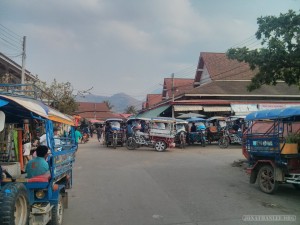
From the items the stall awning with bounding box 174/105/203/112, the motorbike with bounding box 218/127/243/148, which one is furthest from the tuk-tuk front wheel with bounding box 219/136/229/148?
the stall awning with bounding box 174/105/203/112

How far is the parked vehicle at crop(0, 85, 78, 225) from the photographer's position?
4.55 metres

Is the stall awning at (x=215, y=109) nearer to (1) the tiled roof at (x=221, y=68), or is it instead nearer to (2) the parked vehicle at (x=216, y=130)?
(2) the parked vehicle at (x=216, y=130)

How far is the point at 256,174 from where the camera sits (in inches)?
399

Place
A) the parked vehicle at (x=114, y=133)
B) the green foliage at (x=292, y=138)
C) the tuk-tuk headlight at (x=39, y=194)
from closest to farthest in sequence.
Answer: the tuk-tuk headlight at (x=39, y=194) < the green foliage at (x=292, y=138) < the parked vehicle at (x=114, y=133)

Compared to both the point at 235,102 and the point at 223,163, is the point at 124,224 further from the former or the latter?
the point at 235,102

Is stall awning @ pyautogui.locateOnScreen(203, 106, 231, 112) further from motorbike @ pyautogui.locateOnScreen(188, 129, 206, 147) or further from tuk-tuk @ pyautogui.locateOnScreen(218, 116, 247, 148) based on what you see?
motorbike @ pyautogui.locateOnScreen(188, 129, 206, 147)

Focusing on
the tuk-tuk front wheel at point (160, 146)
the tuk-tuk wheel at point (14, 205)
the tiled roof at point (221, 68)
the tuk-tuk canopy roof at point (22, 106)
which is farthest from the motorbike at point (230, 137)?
the tuk-tuk wheel at point (14, 205)

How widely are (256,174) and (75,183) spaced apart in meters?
5.45

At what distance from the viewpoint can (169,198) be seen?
8656mm

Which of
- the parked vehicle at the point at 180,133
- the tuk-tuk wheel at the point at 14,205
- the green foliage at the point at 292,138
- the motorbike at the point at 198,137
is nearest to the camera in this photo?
the tuk-tuk wheel at the point at 14,205

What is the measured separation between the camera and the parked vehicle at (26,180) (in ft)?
14.9

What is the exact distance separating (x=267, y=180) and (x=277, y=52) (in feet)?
14.0

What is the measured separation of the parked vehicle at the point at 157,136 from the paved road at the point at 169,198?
8331mm

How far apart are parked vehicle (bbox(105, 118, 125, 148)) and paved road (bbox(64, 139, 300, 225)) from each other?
984cm
